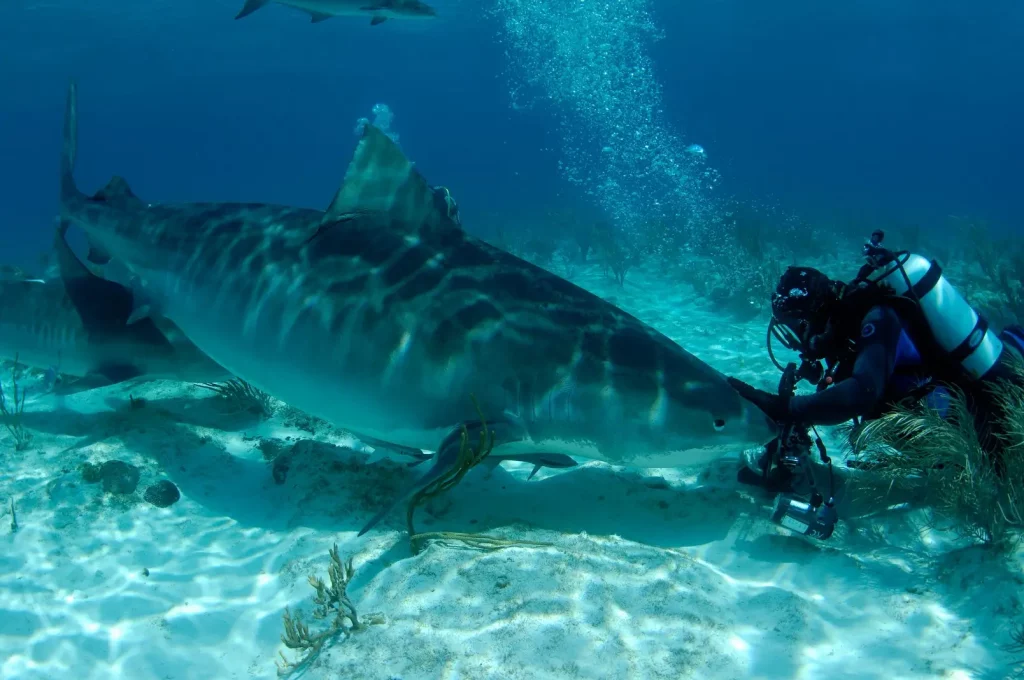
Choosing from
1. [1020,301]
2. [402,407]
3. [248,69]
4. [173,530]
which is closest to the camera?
[402,407]

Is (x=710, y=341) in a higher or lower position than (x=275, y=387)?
higher

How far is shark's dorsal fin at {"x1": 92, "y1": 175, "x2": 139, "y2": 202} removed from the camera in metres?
5.87

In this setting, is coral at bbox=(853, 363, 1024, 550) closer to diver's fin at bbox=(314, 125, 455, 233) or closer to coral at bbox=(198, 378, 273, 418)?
diver's fin at bbox=(314, 125, 455, 233)

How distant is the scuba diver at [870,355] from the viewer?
3.53 metres

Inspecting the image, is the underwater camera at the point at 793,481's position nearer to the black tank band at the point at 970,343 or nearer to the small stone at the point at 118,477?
the black tank band at the point at 970,343

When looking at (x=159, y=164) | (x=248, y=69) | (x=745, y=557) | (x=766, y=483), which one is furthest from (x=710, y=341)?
(x=159, y=164)

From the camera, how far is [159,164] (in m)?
140

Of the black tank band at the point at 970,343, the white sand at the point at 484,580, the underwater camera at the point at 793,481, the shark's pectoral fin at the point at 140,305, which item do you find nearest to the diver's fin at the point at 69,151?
the shark's pectoral fin at the point at 140,305

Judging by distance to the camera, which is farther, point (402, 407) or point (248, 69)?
point (248, 69)

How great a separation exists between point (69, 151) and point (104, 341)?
7.37 ft

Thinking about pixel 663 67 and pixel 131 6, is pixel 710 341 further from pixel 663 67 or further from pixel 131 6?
pixel 663 67

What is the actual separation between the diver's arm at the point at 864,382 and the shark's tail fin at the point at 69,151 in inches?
281

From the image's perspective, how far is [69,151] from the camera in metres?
6.49

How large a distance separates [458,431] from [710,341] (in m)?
6.92
